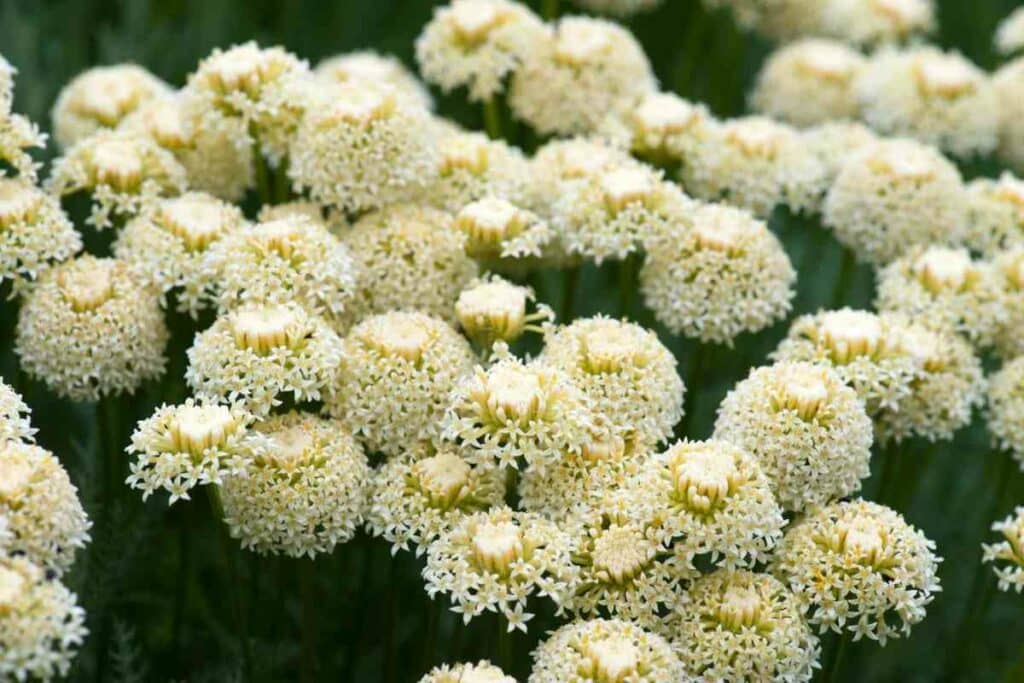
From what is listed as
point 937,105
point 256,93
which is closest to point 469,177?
point 256,93

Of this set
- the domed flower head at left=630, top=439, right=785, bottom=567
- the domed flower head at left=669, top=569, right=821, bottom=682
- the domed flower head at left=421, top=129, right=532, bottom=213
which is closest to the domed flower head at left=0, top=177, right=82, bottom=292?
the domed flower head at left=421, top=129, right=532, bottom=213

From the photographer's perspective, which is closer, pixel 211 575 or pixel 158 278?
pixel 158 278

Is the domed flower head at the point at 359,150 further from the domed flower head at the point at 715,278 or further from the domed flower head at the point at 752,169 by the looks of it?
the domed flower head at the point at 752,169

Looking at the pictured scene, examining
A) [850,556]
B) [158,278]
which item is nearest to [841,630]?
[850,556]

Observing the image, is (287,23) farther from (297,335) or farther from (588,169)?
(297,335)

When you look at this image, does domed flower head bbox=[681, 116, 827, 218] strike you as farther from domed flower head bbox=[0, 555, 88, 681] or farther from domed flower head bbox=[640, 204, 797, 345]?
domed flower head bbox=[0, 555, 88, 681]

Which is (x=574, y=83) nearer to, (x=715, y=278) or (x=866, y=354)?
(x=715, y=278)
